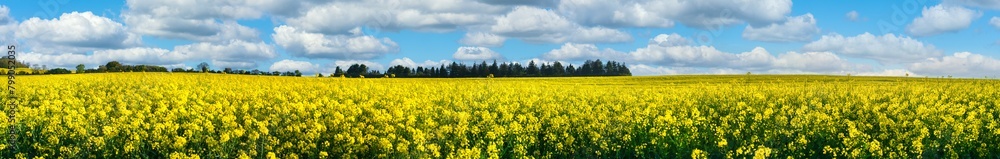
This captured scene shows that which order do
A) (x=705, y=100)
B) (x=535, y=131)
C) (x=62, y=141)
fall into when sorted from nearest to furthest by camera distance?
(x=62, y=141)
(x=535, y=131)
(x=705, y=100)

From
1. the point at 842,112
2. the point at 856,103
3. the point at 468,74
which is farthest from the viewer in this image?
the point at 468,74

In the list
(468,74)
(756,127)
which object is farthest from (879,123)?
(468,74)

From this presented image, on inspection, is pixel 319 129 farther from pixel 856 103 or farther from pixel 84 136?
pixel 856 103

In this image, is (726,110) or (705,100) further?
(705,100)

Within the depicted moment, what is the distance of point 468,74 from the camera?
279 ft

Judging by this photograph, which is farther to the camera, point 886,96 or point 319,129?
point 886,96

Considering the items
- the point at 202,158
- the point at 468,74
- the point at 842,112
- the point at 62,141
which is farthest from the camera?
the point at 468,74

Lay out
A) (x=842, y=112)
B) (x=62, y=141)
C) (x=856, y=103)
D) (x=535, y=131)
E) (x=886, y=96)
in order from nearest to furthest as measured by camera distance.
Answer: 1. (x=62, y=141)
2. (x=535, y=131)
3. (x=842, y=112)
4. (x=856, y=103)
5. (x=886, y=96)

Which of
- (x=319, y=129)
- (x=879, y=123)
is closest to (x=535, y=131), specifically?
(x=319, y=129)

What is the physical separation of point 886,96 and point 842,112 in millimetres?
4242

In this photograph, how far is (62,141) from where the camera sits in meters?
9.73

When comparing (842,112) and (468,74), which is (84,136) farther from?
(468,74)

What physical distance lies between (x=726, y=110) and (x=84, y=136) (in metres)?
10.5

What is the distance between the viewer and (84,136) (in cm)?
928
